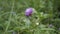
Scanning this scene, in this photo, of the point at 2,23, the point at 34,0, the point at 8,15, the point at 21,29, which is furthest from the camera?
the point at 34,0

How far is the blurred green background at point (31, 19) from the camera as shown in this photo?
146 cm

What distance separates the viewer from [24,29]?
1440 mm

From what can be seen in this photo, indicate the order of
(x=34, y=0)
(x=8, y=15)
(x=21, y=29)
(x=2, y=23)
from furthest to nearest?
(x=34, y=0) < (x=8, y=15) < (x=2, y=23) < (x=21, y=29)

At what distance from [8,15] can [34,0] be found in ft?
1.06

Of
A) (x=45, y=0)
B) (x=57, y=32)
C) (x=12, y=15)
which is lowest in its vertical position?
(x=57, y=32)

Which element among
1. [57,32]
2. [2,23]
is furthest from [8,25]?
[57,32]

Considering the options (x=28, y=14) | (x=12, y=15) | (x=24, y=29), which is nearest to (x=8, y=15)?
(x=12, y=15)

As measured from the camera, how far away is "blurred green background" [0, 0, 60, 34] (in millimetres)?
1456

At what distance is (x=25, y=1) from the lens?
196cm

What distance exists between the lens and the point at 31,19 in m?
1.56

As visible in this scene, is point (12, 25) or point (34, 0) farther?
point (34, 0)

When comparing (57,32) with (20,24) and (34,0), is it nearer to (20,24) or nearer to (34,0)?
(20,24)

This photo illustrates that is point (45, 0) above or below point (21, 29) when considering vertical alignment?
above

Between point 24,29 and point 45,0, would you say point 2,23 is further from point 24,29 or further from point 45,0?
point 45,0
